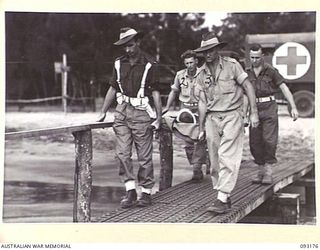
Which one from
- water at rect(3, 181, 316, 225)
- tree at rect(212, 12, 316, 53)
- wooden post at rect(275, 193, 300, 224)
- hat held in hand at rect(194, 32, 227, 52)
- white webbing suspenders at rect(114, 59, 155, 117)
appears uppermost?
tree at rect(212, 12, 316, 53)

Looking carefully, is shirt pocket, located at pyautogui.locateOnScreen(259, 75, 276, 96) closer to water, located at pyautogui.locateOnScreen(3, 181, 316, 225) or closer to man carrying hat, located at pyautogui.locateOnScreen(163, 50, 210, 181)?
man carrying hat, located at pyautogui.locateOnScreen(163, 50, 210, 181)

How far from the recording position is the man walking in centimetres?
254

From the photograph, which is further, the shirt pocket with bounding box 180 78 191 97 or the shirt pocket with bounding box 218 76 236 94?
the shirt pocket with bounding box 180 78 191 97

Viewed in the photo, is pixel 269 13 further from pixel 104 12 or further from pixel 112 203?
pixel 112 203

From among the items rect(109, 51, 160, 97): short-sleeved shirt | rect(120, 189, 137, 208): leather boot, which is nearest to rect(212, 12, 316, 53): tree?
rect(109, 51, 160, 97): short-sleeved shirt

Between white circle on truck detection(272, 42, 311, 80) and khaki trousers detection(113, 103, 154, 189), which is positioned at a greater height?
white circle on truck detection(272, 42, 311, 80)

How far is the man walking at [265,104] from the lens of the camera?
2.54 metres

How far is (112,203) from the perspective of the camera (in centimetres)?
266

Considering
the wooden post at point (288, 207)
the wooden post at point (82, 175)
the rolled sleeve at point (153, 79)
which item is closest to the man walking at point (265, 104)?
→ the wooden post at point (288, 207)

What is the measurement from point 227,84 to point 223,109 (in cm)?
8

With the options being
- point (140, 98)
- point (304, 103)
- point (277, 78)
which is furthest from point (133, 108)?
point (304, 103)

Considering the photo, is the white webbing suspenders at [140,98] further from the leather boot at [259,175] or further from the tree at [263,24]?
the leather boot at [259,175]

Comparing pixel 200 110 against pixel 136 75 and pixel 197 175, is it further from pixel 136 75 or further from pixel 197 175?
pixel 197 175

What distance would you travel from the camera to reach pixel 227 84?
228 centimetres
